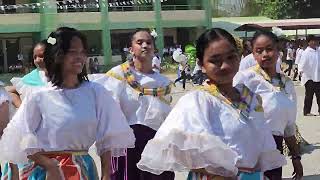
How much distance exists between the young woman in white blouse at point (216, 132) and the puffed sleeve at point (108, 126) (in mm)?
528

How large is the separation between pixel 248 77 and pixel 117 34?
34.7m

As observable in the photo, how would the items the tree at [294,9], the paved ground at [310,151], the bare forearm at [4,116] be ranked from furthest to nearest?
1. the tree at [294,9]
2. the paved ground at [310,151]
3. the bare forearm at [4,116]

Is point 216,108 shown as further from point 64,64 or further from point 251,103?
point 64,64

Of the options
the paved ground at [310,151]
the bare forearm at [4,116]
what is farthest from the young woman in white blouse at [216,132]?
the paved ground at [310,151]

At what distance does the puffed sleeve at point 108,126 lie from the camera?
3615 millimetres

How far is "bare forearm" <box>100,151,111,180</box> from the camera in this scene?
3572mm

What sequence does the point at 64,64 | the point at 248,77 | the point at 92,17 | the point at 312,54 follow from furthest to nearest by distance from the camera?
1. the point at 92,17
2. the point at 312,54
3. the point at 248,77
4. the point at 64,64

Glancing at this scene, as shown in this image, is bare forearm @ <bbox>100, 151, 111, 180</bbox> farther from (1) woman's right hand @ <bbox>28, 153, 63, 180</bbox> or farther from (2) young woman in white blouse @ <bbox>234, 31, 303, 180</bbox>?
(2) young woman in white blouse @ <bbox>234, 31, 303, 180</bbox>

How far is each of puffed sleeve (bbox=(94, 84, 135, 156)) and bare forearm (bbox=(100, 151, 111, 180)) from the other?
0.08 ft

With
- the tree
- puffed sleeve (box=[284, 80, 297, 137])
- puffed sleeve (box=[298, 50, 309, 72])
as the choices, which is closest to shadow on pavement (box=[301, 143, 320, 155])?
puffed sleeve (box=[284, 80, 297, 137])

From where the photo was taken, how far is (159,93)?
5621mm

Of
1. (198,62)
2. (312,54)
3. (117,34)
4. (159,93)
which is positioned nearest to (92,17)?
(117,34)

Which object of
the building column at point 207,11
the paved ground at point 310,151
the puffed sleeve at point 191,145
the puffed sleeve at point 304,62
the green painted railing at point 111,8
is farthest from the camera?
the building column at point 207,11

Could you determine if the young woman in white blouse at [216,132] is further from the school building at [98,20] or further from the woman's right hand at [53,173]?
the school building at [98,20]
